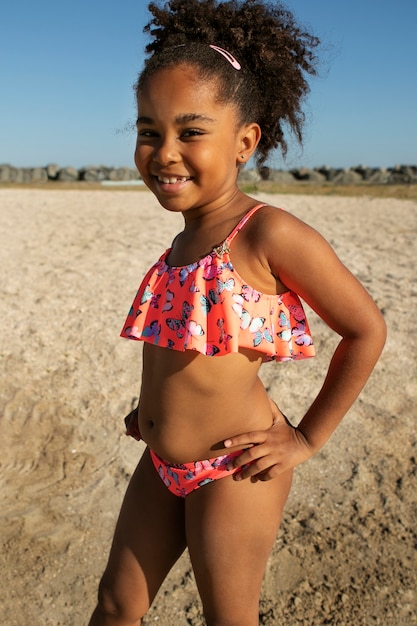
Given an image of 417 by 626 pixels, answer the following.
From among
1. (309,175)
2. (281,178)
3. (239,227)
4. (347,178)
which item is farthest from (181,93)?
(309,175)

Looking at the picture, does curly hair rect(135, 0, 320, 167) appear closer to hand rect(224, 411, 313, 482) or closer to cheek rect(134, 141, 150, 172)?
cheek rect(134, 141, 150, 172)

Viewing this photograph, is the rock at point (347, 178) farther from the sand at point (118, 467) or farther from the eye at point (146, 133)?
the eye at point (146, 133)

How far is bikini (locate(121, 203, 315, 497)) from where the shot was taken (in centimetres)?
158

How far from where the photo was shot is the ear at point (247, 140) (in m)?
1.75

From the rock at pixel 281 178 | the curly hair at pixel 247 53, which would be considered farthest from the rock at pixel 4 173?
the curly hair at pixel 247 53

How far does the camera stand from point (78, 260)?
671 centimetres

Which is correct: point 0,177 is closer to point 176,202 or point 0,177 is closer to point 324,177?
point 324,177

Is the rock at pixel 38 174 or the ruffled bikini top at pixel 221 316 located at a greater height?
the ruffled bikini top at pixel 221 316

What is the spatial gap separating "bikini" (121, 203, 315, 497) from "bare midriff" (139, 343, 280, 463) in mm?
40

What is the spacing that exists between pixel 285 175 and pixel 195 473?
2207 centimetres

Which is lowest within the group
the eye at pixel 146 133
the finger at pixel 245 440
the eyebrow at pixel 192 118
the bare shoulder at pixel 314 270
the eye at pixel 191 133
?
the finger at pixel 245 440

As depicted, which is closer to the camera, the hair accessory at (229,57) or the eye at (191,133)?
the eye at (191,133)

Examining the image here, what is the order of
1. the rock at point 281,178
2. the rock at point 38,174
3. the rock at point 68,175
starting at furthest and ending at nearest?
the rock at point 68,175
the rock at point 38,174
the rock at point 281,178

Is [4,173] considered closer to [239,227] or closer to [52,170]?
[52,170]
